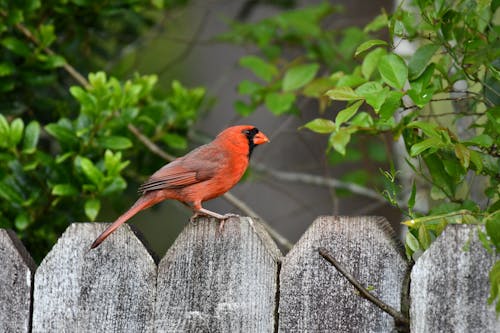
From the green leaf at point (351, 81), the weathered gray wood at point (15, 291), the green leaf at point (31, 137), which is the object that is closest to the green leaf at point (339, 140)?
the green leaf at point (351, 81)

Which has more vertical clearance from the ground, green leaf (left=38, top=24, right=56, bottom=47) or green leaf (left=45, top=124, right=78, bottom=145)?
green leaf (left=38, top=24, right=56, bottom=47)

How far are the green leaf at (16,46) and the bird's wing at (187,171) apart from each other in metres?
1.08

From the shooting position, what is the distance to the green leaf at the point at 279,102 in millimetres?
4246

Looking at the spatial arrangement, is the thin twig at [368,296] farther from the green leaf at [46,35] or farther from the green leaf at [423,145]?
the green leaf at [46,35]

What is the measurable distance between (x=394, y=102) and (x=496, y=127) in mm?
294

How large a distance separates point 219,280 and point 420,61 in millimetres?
901

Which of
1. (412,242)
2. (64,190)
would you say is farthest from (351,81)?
(64,190)

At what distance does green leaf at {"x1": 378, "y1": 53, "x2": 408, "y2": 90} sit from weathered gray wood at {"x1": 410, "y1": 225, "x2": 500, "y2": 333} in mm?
473

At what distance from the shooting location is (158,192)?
10.4 ft

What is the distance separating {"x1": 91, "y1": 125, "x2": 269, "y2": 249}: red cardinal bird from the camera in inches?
124

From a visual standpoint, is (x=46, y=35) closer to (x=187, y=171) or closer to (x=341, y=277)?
(x=187, y=171)

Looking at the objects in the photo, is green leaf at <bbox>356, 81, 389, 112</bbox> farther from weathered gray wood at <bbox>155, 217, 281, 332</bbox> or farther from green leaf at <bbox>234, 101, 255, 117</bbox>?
green leaf at <bbox>234, 101, 255, 117</bbox>

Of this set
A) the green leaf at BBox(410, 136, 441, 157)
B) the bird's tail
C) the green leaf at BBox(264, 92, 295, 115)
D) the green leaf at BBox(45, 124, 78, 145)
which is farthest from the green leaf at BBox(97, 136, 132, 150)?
the green leaf at BBox(410, 136, 441, 157)

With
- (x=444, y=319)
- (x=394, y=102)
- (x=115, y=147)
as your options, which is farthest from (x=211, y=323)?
(x=115, y=147)
